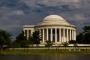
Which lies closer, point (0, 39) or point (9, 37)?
point (0, 39)

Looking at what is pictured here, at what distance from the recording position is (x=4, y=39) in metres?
186

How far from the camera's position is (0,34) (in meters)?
192

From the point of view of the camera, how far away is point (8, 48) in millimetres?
184625

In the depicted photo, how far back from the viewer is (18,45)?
195m

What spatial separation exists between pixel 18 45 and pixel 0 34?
9.20 m

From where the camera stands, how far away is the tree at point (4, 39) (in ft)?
603

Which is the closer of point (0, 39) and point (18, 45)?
point (0, 39)

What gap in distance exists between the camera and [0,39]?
595ft

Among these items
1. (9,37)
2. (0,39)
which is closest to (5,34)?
(9,37)

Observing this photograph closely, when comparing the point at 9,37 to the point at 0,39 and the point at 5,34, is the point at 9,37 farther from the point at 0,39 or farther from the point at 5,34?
the point at 0,39

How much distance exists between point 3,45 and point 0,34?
194 inches

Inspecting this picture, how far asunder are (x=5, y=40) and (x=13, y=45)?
6.42m

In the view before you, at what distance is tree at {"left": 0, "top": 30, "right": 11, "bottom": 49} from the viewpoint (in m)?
184

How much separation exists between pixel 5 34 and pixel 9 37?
7.11 ft
